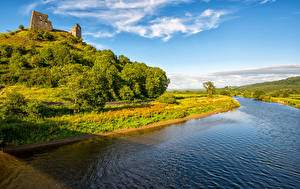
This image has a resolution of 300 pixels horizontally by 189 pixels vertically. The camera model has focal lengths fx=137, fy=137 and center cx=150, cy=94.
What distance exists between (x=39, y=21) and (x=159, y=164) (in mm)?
153256

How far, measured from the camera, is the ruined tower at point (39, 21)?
110812 mm

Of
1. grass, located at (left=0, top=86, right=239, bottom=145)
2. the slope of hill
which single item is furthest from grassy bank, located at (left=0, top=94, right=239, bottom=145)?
the slope of hill

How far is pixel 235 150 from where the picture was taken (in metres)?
19.3

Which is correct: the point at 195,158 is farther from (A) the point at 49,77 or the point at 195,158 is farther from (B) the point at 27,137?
(A) the point at 49,77

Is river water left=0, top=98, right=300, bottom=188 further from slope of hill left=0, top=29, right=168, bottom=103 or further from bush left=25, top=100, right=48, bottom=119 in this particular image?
slope of hill left=0, top=29, right=168, bottom=103

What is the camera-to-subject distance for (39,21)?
11506 cm

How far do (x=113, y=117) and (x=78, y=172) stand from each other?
14645 mm

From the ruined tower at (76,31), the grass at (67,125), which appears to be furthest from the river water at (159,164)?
the ruined tower at (76,31)

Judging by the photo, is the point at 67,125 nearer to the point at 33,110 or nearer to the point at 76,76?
the point at 33,110

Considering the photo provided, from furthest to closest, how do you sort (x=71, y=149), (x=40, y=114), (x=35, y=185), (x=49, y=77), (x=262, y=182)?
(x=49, y=77), (x=40, y=114), (x=71, y=149), (x=262, y=182), (x=35, y=185)

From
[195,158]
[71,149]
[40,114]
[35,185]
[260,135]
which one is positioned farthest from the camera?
[260,135]

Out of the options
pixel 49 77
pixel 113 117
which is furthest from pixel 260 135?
pixel 49 77

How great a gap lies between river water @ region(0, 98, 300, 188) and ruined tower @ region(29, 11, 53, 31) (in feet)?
455

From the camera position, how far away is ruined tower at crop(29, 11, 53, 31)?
110812 millimetres
